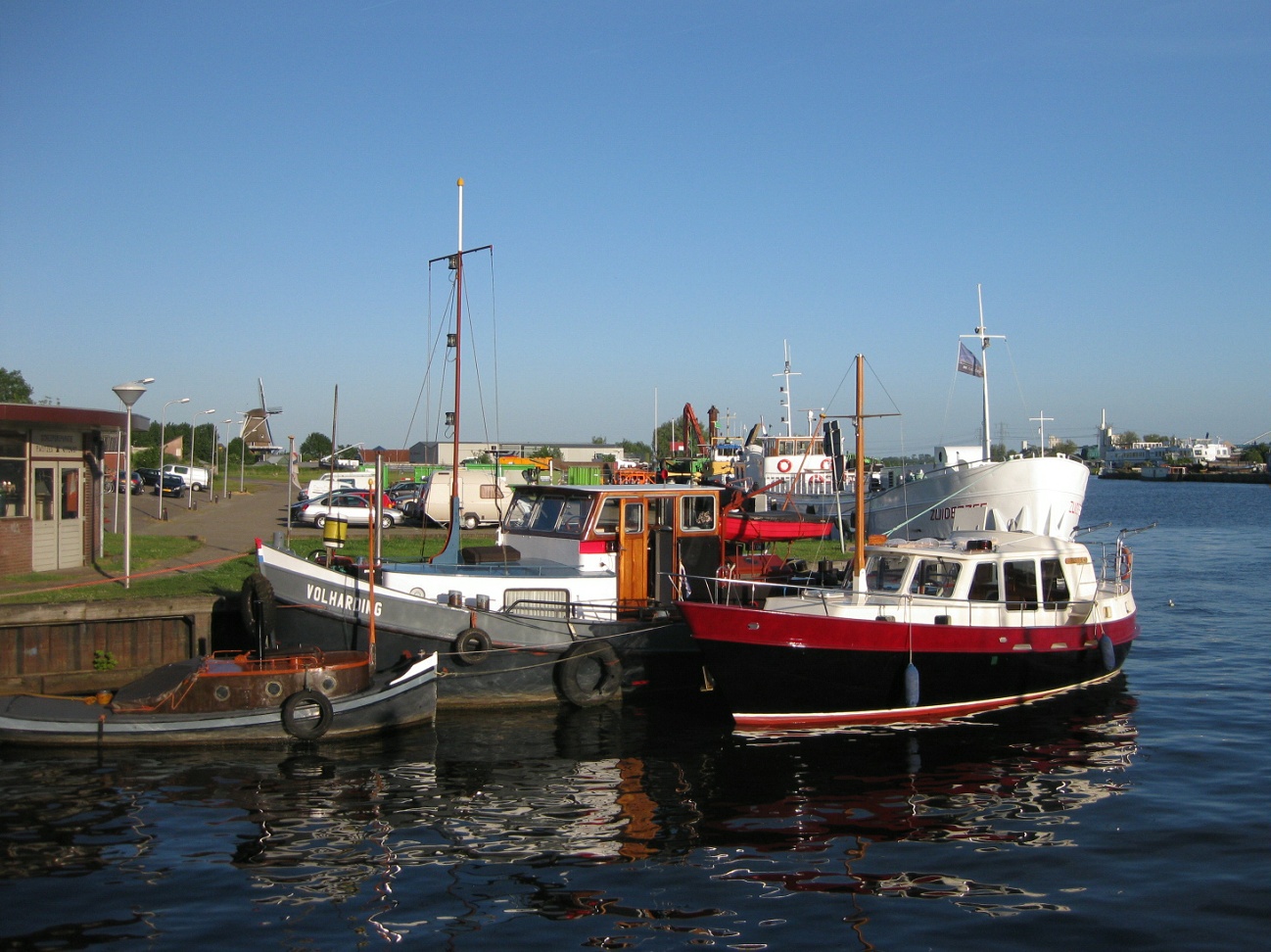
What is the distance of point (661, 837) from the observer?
36.1 ft

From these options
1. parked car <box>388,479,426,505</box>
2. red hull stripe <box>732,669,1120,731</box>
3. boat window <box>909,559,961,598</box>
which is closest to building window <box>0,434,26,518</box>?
red hull stripe <box>732,669,1120,731</box>

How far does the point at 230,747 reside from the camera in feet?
45.0

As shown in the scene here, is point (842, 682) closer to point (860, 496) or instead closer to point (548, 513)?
point (860, 496)

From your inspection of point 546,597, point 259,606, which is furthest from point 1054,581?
point 259,606

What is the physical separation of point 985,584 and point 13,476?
1848 cm

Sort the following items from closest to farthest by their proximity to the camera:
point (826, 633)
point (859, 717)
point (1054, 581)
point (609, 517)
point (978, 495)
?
1. point (826, 633)
2. point (859, 717)
3. point (1054, 581)
4. point (609, 517)
5. point (978, 495)

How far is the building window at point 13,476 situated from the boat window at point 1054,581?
19.2 m

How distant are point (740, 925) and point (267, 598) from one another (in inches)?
382

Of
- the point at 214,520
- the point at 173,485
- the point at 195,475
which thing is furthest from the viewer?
the point at 195,475

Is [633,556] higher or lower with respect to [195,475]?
lower

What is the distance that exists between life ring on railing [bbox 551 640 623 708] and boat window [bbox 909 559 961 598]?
4.89 metres

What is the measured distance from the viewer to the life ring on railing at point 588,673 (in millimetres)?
16156

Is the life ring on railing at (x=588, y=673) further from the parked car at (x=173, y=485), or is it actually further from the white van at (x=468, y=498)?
the parked car at (x=173, y=485)

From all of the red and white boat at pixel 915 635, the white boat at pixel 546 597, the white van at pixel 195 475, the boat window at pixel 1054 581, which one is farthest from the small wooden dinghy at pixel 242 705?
the white van at pixel 195 475
